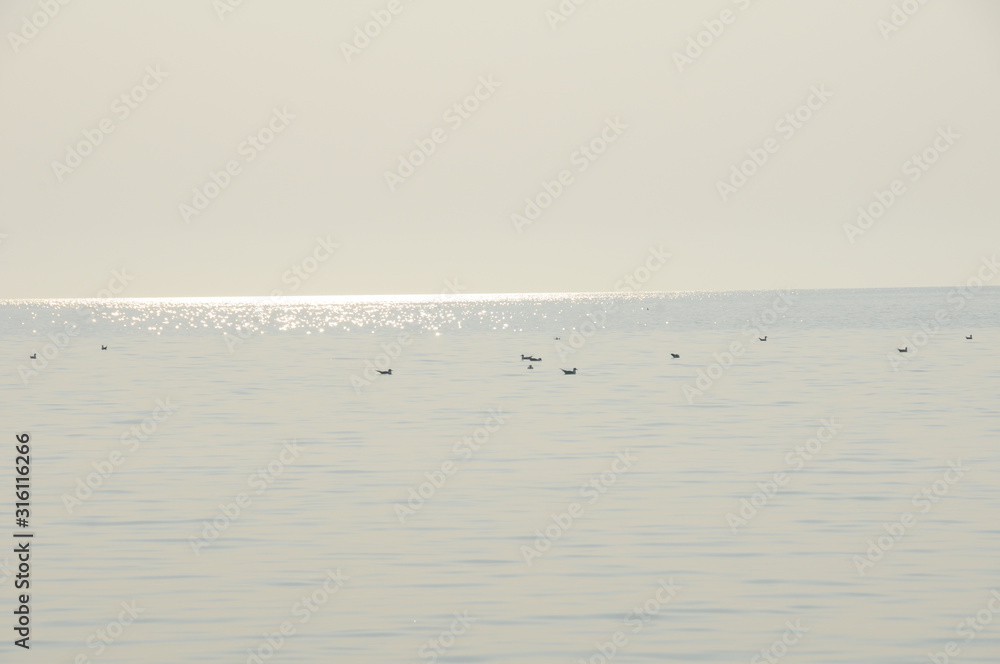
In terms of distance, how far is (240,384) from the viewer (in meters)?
58.4

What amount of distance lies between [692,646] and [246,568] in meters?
7.48

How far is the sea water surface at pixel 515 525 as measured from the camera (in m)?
16.6

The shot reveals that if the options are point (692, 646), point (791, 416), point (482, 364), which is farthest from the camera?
point (482, 364)

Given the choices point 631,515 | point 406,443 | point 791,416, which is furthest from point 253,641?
point 791,416

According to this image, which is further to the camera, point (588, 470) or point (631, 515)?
point (588, 470)

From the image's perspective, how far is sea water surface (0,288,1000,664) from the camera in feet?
54.3

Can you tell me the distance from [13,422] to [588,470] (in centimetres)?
2157

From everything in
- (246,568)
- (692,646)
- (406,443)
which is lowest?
(692,646)

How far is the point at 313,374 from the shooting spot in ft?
214

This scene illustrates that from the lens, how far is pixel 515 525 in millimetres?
23203

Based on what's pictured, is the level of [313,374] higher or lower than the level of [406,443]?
higher

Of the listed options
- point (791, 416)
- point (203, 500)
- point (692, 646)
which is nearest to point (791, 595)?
point (692, 646)

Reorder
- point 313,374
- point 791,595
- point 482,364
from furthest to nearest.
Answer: point 482,364, point 313,374, point 791,595

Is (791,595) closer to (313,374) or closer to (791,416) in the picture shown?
(791,416)
